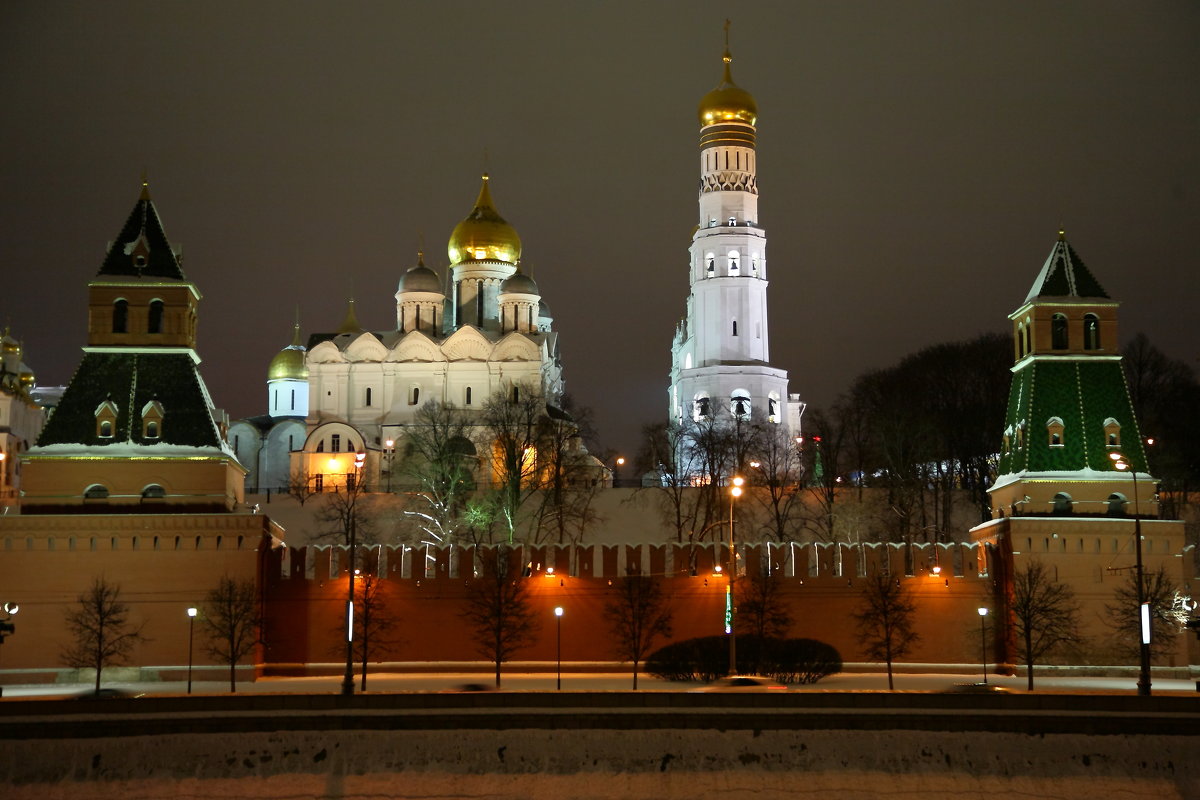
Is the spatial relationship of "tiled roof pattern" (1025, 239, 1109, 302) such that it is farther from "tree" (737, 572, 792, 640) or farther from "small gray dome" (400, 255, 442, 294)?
"small gray dome" (400, 255, 442, 294)

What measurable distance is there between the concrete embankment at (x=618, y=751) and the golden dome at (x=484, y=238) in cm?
5847

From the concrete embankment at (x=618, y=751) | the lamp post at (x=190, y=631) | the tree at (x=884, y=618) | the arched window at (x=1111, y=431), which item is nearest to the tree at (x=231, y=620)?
the lamp post at (x=190, y=631)

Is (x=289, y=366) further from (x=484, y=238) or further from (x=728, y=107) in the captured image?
(x=728, y=107)

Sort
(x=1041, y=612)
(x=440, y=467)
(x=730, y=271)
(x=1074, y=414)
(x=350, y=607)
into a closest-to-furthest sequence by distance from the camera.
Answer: (x=350, y=607)
(x=1041, y=612)
(x=1074, y=414)
(x=440, y=467)
(x=730, y=271)

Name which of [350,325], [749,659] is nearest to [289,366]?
[350,325]

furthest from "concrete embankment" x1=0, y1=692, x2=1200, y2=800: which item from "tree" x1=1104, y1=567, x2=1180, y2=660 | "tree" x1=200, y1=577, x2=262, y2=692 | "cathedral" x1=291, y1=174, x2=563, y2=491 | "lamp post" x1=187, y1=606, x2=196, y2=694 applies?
"cathedral" x1=291, y1=174, x2=563, y2=491

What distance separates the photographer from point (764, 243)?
87875 mm

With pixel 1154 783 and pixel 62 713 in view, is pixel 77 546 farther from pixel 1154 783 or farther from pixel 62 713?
pixel 1154 783

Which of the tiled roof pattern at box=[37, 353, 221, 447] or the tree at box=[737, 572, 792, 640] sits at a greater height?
the tiled roof pattern at box=[37, 353, 221, 447]

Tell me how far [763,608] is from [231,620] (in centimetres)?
1375

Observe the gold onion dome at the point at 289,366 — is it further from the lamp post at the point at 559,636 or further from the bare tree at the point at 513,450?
the lamp post at the point at 559,636

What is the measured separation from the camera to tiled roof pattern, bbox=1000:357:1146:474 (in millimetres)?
49812

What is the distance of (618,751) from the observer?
3653cm

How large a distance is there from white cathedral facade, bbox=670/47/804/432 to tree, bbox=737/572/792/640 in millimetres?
37530
